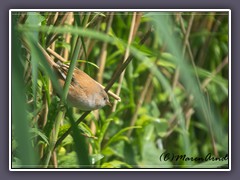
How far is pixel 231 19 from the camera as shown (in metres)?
1.24

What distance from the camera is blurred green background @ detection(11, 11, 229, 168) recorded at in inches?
40.4

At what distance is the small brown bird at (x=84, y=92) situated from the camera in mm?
1105

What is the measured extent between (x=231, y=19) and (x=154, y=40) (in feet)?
1.14

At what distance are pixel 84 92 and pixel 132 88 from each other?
358mm

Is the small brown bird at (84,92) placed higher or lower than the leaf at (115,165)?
higher

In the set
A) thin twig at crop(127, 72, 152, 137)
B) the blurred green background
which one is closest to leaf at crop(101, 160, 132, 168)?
the blurred green background

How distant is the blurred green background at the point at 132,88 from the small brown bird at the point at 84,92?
28 millimetres

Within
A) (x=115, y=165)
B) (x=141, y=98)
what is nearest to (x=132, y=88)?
(x=141, y=98)

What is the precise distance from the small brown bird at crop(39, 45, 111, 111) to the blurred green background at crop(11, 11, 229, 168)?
3 cm

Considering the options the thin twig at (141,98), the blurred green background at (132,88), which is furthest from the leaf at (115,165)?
the thin twig at (141,98)

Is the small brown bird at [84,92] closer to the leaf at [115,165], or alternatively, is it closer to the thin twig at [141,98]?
the leaf at [115,165]

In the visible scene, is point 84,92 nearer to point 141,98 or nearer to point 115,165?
point 115,165
